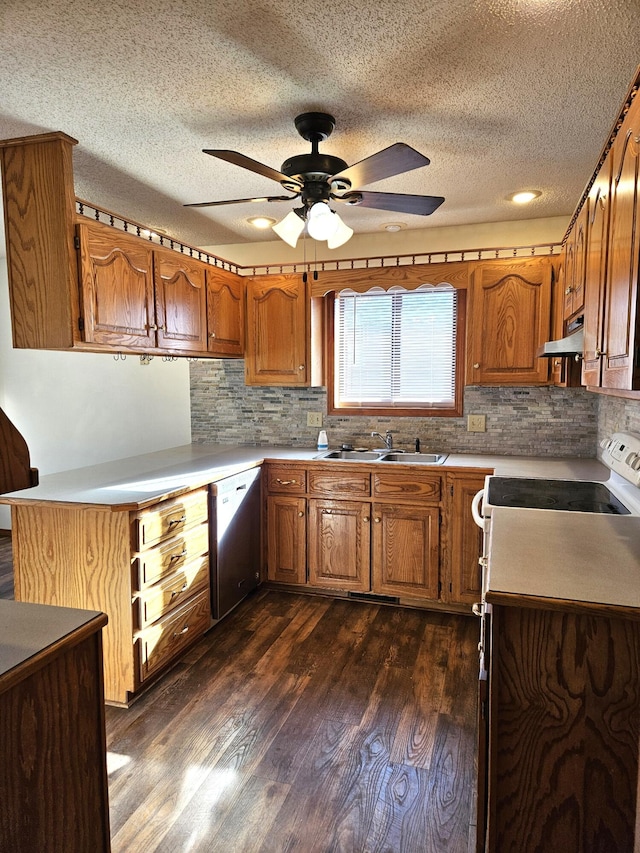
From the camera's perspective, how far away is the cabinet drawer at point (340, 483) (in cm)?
316

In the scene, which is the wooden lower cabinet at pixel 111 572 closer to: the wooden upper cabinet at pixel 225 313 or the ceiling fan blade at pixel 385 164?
the wooden upper cabinet at pixel 225 313

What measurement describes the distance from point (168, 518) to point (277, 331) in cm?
167

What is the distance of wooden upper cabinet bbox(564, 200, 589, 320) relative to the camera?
7.10 feet

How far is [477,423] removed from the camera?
3.48 meters

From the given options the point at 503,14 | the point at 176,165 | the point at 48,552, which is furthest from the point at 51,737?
the point at 176,165

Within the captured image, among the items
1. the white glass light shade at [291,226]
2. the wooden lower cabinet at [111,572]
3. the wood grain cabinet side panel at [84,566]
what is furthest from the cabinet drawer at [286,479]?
the white glass light shade at [291,226]

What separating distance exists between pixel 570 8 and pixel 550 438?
242 centimetres

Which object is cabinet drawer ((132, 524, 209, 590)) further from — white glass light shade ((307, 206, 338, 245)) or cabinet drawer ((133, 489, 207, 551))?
white glass light shade ((307, 206, 338, 245))

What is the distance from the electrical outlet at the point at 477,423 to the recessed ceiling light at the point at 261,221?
1.79 metres

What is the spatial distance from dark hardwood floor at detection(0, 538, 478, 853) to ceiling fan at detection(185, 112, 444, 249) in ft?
6.46

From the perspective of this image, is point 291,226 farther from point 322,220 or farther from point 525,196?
point 525,196

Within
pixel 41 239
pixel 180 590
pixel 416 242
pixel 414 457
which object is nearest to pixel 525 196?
pixel 416 242

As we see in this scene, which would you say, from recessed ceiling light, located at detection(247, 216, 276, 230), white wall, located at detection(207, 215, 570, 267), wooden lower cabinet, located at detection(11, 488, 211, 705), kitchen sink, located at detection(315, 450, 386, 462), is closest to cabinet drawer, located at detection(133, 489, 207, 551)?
wooden lower cabinet, located at detection(11, 488, 211, 705)

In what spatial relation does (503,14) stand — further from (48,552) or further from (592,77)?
(48,552)
